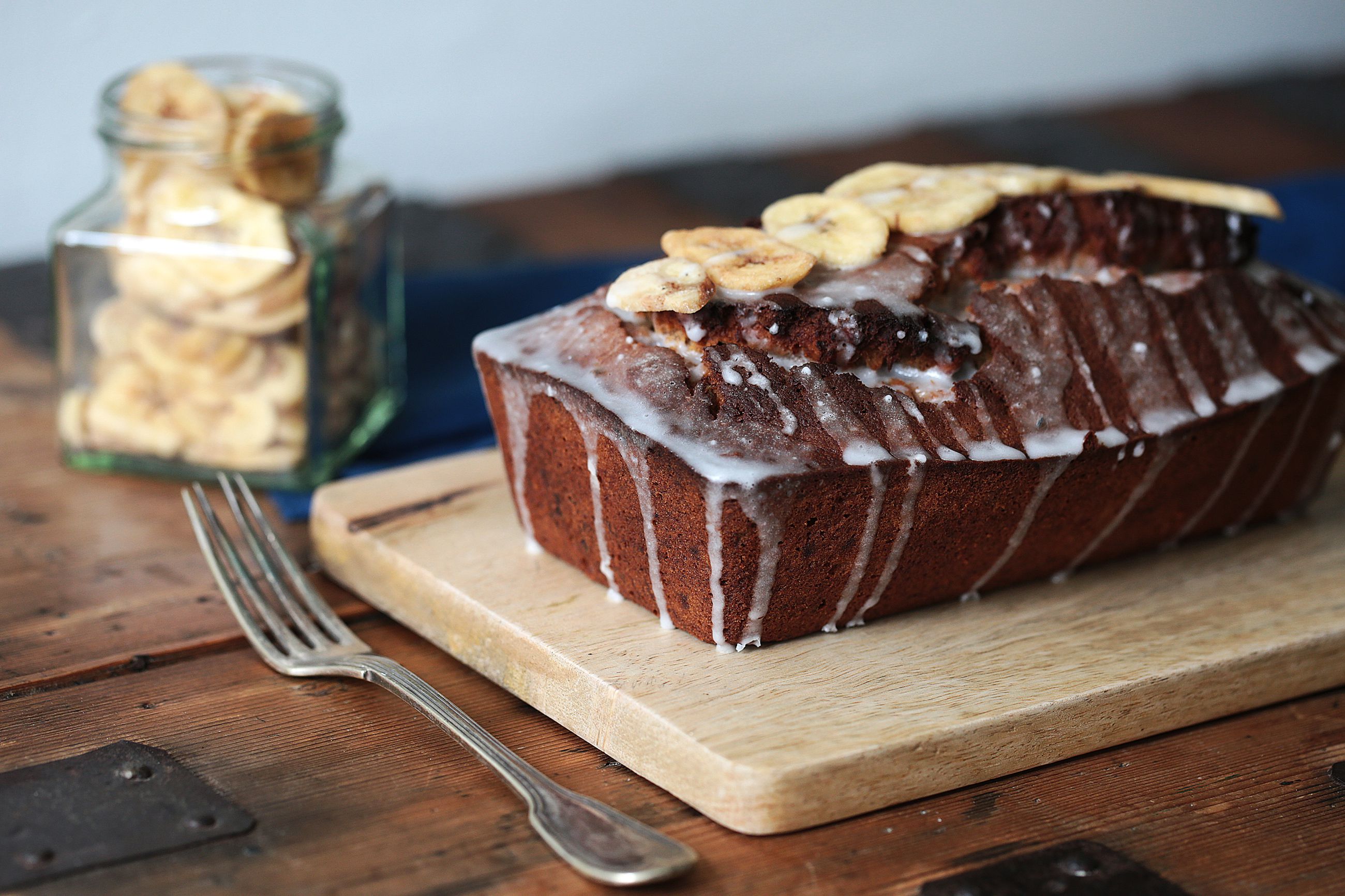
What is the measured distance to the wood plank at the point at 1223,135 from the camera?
3.20 m

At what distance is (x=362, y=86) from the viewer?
324 cm

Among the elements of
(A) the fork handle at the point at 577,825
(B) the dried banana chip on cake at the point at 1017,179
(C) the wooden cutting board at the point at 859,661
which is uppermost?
(B) the dried banana chip on cake at the point at 1017,179

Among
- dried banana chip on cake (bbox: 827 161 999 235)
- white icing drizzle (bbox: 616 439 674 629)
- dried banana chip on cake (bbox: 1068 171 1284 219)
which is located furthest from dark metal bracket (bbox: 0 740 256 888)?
dried banana chip on cake (bbox: 1068 171 1284 219)

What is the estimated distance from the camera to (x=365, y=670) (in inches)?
55.4

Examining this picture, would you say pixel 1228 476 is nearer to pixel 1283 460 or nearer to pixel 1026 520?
pixel 1283 460

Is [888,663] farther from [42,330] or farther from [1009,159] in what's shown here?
[1009,159]

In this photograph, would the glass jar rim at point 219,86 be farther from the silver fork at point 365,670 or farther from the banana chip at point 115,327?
the silver fork at point 365,670

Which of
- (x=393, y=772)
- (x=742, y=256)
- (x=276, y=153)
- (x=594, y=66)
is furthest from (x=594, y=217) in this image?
(x=393, y=772)

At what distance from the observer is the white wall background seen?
2.97 m

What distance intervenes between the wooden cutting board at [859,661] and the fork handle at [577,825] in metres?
0.09

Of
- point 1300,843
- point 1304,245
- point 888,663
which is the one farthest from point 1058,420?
point 1304,245

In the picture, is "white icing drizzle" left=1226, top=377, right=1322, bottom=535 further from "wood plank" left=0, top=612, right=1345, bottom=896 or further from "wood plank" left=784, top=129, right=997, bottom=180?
"wood plank" left=784, top=129, right=997, bottom=180

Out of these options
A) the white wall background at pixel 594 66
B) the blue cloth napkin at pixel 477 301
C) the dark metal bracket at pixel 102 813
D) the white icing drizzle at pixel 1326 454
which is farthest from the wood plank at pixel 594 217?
the dark metal bracket at pixel 102 813

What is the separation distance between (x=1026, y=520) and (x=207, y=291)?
3.30 feet
